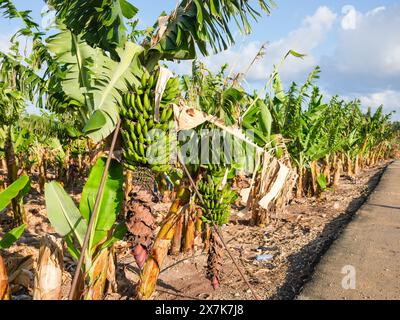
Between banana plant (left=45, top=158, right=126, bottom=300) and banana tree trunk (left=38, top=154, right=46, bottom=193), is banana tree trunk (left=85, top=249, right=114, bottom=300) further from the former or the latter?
banana tree trunk (left=38, top=154, right=46, bottom=193)

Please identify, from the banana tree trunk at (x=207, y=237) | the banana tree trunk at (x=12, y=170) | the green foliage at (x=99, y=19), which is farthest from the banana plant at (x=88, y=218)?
the banana tree trunk at (x=12, y=170)

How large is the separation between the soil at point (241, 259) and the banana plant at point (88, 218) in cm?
84

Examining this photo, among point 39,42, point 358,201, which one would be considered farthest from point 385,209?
point 39,42

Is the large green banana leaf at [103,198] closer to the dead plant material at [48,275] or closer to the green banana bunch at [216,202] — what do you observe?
the dead plant material at [48,275]

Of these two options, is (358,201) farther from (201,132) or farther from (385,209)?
(201,132)

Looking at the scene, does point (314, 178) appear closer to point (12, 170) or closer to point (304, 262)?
point (304, 262)

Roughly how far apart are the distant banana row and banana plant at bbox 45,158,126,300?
0.27 m

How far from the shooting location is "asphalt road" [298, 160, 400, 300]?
3.50 m

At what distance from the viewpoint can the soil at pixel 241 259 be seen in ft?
12.6

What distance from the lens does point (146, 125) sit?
276cm

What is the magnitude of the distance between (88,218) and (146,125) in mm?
908

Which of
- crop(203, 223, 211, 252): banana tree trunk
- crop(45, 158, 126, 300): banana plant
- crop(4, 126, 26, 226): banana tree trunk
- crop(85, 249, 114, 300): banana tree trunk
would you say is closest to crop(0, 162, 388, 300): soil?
crop(203, 223, 211, 252): banana tree trunk

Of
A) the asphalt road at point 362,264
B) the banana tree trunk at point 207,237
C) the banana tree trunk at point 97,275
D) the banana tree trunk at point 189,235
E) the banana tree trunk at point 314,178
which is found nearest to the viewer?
the banana tree trunk at point 97,275
